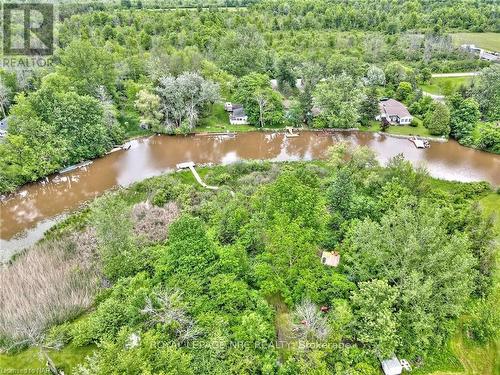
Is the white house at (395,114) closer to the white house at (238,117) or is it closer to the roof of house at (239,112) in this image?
the white house at (238,117)

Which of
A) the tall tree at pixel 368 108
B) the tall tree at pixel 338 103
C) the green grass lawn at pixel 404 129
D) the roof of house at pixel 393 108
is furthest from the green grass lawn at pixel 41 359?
the roof of house at pixel 393 108

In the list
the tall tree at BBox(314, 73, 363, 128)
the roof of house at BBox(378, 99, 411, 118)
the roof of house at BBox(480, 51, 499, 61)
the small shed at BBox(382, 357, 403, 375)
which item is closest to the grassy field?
the roof of house at BBox(378, 99, 411, 118)

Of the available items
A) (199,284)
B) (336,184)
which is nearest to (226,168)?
(336,184)

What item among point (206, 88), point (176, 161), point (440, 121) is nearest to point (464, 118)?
point (440, 121)

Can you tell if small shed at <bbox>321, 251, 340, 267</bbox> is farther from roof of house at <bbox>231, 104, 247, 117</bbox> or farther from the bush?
roof of house at <bbox>231, 104, 247, 117</bbox>

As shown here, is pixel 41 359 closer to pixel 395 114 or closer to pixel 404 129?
pixel 404 129

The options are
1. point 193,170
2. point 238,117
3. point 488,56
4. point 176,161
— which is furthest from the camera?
point 488,56
